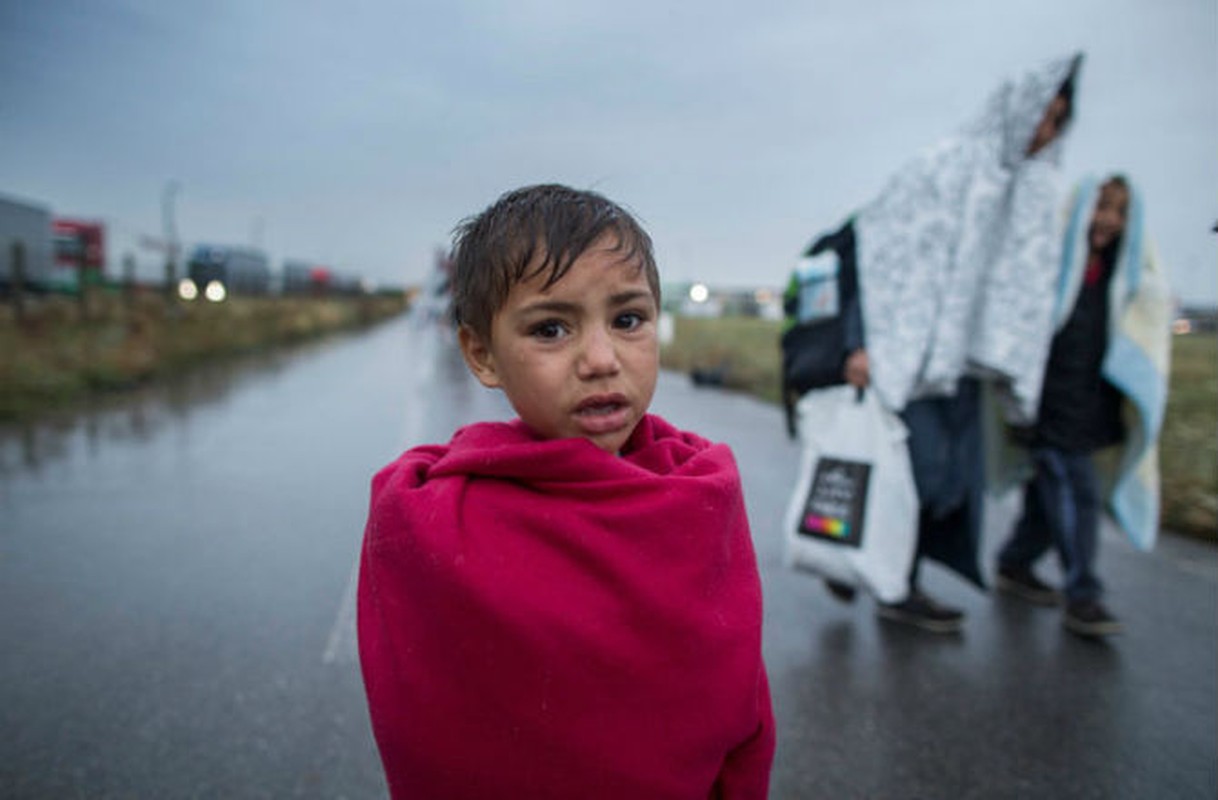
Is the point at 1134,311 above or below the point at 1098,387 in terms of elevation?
above

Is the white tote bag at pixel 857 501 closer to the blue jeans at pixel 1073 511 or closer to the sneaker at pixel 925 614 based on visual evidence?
the sneaker at pixel 925 614

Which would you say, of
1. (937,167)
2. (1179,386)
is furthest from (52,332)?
(1179,386)

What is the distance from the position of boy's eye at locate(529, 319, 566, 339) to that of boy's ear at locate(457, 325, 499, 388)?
0.45 feet

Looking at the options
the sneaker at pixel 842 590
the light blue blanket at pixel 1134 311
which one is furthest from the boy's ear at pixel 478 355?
the light blue blanket at pixel 1134 311

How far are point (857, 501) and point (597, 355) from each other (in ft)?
7.35

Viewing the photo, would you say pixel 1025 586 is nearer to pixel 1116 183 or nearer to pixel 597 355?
pixel 1116 183

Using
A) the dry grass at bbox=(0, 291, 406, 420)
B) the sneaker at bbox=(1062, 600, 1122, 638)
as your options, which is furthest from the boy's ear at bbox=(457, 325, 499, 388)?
the dry grass at bbox=(0, 291, 406, 420)

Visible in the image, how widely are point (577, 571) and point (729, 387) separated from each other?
1178 centimetres

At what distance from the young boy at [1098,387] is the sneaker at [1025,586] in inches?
12.2

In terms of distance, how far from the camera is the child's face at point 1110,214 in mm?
3277

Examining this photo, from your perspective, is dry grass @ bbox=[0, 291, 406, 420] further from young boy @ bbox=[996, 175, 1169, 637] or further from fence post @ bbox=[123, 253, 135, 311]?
young boy @ bbox=[996, 175, 1169, 637]

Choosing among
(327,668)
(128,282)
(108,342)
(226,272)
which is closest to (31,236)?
(226,272)

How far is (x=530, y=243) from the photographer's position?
1179mm

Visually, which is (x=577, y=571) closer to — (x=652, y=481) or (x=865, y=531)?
(x=652, y=481)
